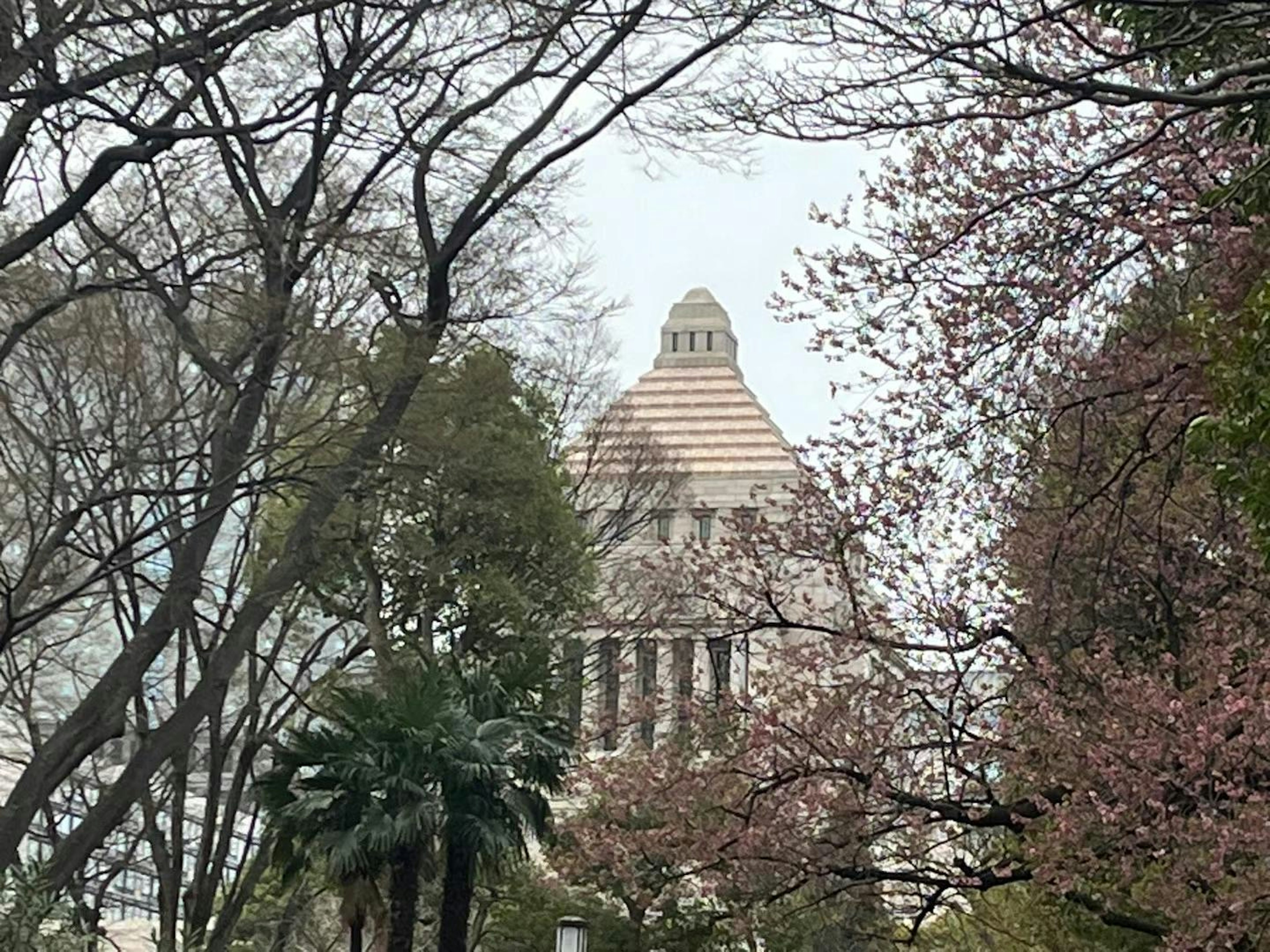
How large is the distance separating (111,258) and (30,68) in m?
3.63

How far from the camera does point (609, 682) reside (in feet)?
77.8

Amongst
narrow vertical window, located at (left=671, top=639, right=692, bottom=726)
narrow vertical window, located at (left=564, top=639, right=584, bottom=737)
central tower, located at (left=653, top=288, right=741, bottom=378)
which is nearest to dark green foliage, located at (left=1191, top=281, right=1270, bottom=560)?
narrow vertical window, located at (left=671, top=639, right=692, bottom=726)

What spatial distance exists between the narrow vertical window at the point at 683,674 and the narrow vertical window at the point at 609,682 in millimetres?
651

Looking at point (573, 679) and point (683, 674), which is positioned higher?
point (573, 679)

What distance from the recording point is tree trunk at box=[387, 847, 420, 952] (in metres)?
18.1

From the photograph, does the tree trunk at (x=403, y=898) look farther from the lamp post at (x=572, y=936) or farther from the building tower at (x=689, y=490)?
the building tower at (x=689, y=490)

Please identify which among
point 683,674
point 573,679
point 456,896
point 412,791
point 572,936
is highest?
point 573,679

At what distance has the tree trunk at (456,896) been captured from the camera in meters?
18.8

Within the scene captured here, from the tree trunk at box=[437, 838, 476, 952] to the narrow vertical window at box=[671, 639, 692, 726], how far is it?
2.80 meters

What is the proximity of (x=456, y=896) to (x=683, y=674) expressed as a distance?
11.4 ft

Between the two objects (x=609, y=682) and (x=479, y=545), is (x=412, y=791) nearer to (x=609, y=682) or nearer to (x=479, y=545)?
(x=479, y=545)

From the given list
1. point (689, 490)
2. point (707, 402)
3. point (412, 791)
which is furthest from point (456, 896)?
point (707, 402)

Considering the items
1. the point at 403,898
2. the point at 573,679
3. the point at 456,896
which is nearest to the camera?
the point at 403,898

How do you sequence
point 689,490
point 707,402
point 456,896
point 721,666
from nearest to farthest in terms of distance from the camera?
point 721,666 → point 456,896 → point 689,490 → point 707,402
